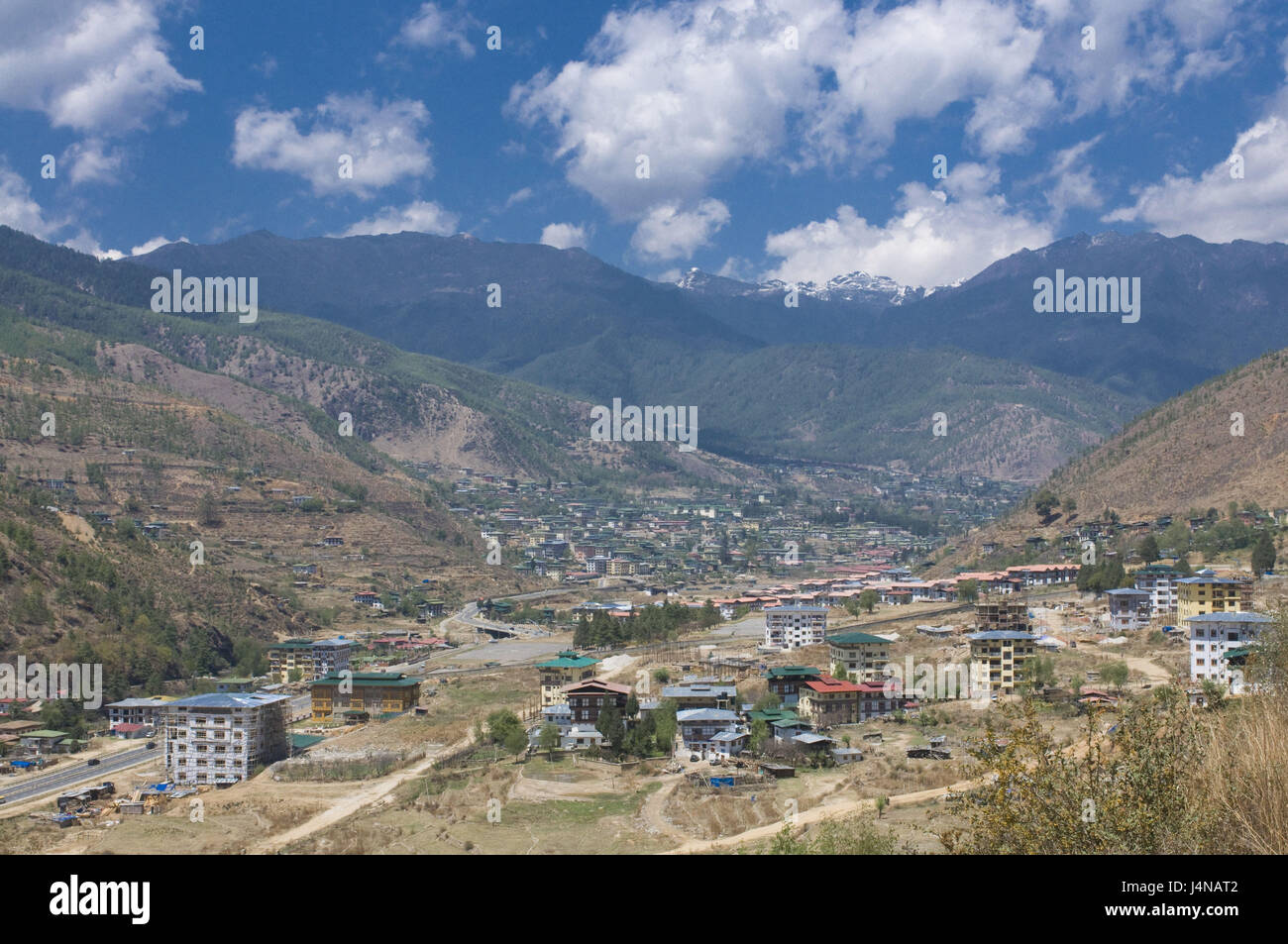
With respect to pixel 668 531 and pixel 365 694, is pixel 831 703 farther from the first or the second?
pixel 668 531

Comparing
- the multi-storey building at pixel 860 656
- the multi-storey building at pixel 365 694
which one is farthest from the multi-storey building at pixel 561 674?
the multi-storey building at pixel 860 656

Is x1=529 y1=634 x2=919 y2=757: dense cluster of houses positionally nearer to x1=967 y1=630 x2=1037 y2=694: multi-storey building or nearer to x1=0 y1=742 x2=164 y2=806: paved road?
x1=967 y1=630 x2=1037 y2=694: multi-storey building

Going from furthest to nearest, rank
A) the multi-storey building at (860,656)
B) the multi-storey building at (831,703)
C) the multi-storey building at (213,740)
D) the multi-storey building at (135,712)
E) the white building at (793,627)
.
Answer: the white building at (793,627) < the multi-storey building at (135,712) < the multi-storey building at (860,656) < the multi-storey building at (831,703) < the multi-storey building at (213,740)

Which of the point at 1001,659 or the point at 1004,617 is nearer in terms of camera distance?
the point at 1001,659

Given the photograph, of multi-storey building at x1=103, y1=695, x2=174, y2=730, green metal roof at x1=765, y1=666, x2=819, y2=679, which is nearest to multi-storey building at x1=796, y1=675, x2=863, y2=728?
green metal roof at x1=765, y1=666, x2=819, y2=679

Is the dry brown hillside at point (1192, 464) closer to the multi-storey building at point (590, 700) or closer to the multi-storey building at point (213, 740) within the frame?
the multi-storey building at point (590, 700)

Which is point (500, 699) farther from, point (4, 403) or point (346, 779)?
point (4, 403)

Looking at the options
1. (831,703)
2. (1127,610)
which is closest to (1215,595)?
(1127,610)
